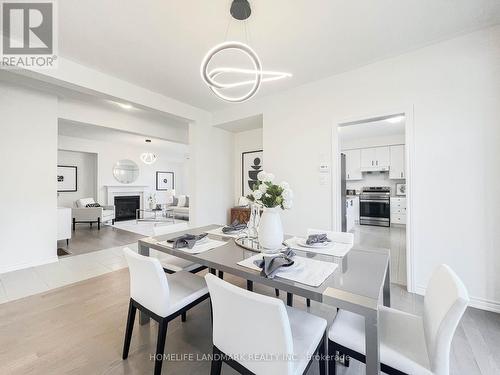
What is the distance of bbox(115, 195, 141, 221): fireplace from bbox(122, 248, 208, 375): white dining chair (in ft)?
23.3

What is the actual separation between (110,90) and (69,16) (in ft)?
3.38

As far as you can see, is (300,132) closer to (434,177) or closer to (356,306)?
(434,177)

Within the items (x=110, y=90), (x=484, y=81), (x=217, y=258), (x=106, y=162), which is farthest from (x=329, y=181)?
(x=106, y=162)

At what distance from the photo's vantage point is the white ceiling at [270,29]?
5.85ft

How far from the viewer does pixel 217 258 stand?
4.61ft

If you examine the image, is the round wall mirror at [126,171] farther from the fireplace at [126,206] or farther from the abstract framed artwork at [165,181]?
the abstract framed artwork at [165,181]

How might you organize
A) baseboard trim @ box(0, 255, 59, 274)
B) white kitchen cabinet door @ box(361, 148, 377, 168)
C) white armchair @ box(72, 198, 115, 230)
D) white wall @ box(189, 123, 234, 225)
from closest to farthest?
1. baseboard trim @ box(0, 255, 59, 274)
2. white wall @ box(189, 123, 234, 225)
3. white armchair @ box(72, 198, 115, 230)
4. white kitchen cabinet door @ box(361, 148, 377, 168)

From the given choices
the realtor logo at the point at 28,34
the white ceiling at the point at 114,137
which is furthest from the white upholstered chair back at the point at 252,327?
the white ceiling at the point at 114,137

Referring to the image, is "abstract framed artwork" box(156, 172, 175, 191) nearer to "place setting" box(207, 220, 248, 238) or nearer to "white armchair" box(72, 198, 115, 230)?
"white armchair" box(72, 198, 115, 230)

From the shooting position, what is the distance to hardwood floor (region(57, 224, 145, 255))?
4.10m

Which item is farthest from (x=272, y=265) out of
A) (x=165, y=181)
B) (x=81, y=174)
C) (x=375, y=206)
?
(x=165, y=181)

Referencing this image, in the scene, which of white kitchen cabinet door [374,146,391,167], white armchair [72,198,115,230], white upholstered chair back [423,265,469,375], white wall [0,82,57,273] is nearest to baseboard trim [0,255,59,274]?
white wall [0,82,57,273]

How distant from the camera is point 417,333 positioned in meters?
1.10

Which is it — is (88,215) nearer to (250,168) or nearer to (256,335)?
(250,168)
